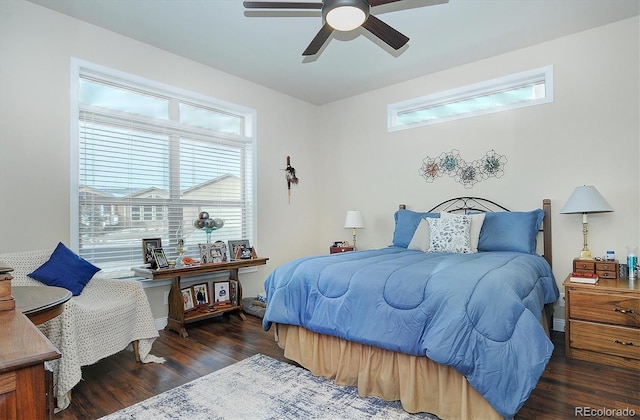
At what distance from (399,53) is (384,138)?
121 cm

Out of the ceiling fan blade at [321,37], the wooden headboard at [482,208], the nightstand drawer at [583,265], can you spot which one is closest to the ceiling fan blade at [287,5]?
the ceiling fan blade at [321,37]

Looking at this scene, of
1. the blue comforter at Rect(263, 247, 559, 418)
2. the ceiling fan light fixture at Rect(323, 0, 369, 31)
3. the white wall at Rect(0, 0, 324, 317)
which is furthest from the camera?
the white wall at Rect(0, 0, 324, 317)

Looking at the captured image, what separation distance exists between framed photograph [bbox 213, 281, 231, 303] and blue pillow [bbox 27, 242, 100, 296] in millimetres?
1354

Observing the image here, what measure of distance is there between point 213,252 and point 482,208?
2.93 metres

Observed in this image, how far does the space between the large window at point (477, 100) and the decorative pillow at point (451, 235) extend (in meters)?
1.35

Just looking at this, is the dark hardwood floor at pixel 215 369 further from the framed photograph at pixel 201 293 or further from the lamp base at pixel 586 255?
the lamp base at pixel 586 255

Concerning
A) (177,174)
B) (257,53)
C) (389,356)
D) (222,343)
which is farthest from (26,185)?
(389,356)

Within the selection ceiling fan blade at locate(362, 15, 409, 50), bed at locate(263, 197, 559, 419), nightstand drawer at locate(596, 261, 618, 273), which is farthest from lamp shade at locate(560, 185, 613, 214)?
ceiling fan blade at locate(362, 15, 409, 50)

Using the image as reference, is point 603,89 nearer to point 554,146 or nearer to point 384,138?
point 554,146

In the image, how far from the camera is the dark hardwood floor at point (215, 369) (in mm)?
2049

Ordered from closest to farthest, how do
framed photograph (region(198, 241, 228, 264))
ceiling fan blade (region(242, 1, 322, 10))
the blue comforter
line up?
the blue comforter < ceiling fan blade (region(242, 1, 322, 10)) < framed photograph (region(198, 241, 228, 264))

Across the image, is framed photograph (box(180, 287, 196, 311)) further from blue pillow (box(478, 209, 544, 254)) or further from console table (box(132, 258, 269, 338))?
blue pillow (box(478, 209, 544, 254))

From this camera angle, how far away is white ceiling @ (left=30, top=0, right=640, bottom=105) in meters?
2.85

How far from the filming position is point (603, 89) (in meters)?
3.20
